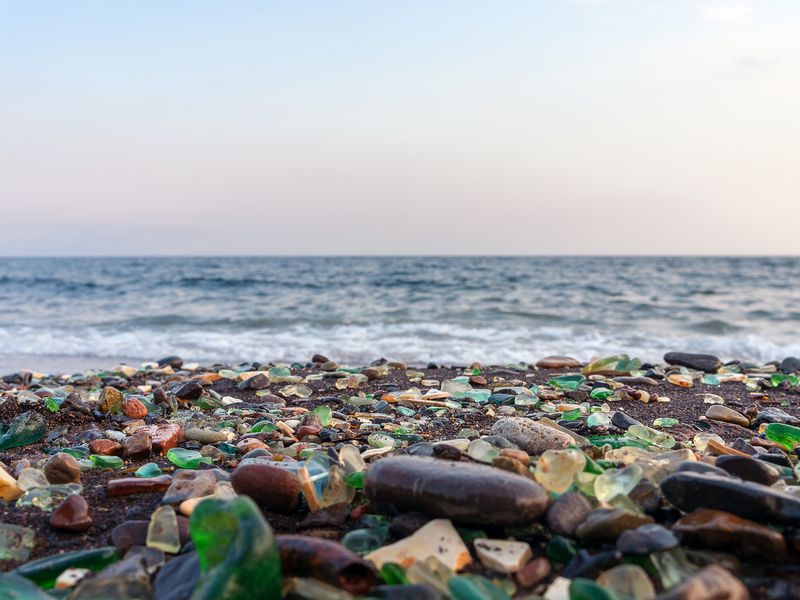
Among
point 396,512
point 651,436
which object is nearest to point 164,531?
point 396,512

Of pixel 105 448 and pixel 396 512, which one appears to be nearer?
pixel 396 512

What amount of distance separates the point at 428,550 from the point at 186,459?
1.17m

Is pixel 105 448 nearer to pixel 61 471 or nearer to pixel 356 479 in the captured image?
pixel 61 471

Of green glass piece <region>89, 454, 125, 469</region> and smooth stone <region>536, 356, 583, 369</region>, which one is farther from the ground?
green glass piece <region>89, 454, 125, 469</region>

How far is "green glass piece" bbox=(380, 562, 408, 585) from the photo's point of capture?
50.4 inches

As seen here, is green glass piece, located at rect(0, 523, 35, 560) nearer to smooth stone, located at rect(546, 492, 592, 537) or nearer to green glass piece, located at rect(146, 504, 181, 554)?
green glass piece, located at rect(146, 504, 181, 554)

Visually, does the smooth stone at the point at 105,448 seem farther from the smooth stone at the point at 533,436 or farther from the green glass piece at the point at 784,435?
the green glass piece at the point at 784,435

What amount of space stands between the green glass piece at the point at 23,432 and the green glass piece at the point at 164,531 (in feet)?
4.36

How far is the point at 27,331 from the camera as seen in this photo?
9969 mm

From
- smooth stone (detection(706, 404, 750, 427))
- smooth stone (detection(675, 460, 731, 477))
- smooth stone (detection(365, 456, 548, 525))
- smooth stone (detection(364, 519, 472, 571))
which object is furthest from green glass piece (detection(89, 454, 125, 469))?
smooth stone (detection(706, 404, 750, 427))

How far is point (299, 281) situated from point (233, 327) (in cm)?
1186

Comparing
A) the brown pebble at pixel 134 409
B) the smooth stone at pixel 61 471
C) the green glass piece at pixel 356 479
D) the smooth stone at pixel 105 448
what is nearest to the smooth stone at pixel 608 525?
the green glass piece at pixel 356 479

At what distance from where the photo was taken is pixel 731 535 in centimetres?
132

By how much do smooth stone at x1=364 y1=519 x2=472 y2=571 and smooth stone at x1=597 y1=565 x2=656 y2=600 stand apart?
310 mm
